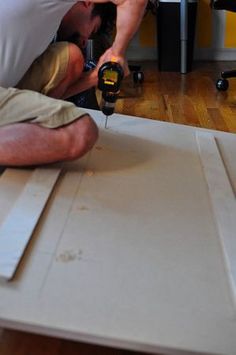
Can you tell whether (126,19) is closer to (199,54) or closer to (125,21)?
(125,21)

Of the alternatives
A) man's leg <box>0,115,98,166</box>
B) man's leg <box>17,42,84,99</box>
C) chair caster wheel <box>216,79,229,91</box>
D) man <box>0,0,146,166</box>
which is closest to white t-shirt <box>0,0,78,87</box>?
man <box>0,0,146,166</box>

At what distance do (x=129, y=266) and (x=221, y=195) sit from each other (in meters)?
0.42

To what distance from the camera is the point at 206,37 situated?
3.94 metres

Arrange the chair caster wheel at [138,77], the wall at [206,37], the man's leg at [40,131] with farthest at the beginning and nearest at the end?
the wall at [206,37] → the chair caster wheel at [138,77] → the man's leg at [40,131]

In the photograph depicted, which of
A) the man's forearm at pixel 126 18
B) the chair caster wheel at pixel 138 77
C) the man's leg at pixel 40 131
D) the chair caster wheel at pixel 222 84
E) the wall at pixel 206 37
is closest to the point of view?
the man's leg at pixel 40 131

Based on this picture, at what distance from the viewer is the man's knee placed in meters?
1.27

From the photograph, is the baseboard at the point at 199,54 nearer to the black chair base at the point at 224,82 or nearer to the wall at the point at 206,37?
the wall at the point at 206,37

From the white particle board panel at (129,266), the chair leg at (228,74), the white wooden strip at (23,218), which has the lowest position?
the chair leg at (228,74)

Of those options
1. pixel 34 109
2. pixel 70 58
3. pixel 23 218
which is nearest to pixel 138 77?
pixel 70 58

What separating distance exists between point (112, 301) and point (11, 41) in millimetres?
836

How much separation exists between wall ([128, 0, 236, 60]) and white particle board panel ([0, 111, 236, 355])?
8.88 feet

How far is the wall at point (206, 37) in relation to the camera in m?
3.86

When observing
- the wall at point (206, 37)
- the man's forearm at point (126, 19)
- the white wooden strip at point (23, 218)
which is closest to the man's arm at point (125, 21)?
the man's forearm at point (126, 19)

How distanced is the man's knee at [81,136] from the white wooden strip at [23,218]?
0.08m
